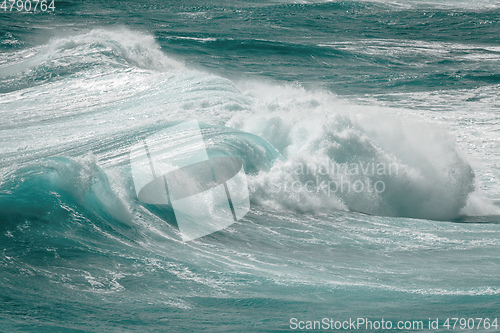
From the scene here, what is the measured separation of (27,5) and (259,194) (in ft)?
73.9

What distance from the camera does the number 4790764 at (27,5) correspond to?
968 inches

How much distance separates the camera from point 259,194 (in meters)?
7.22

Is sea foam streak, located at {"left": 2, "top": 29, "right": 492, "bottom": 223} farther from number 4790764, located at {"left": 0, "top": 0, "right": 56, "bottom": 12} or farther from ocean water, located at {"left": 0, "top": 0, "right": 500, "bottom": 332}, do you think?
number 4790764, located at {"left": 0, "top": 0, "right": 56, "bottom": 12}

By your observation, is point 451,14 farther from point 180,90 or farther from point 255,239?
point 255,239

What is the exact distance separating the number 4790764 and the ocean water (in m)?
8.21

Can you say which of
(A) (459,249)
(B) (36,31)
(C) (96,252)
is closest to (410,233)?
(A) (459,249)

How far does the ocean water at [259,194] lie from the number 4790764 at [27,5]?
8206 millimetres

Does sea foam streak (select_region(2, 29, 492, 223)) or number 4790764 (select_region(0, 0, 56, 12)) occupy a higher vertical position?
number 4790764 (select_region(0, 0, 56, 12))

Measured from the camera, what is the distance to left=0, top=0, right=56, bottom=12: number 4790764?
2460cm

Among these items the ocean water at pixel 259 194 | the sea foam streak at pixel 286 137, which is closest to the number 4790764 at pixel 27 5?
the ocean water at pixel 259 194

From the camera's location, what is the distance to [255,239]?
607 centimetres

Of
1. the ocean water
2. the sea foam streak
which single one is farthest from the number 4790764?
the sea foam streak

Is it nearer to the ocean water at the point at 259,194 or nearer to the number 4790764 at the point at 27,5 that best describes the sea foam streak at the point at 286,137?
the ocean water at the point at 259,194

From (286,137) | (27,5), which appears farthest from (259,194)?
(27,5)
